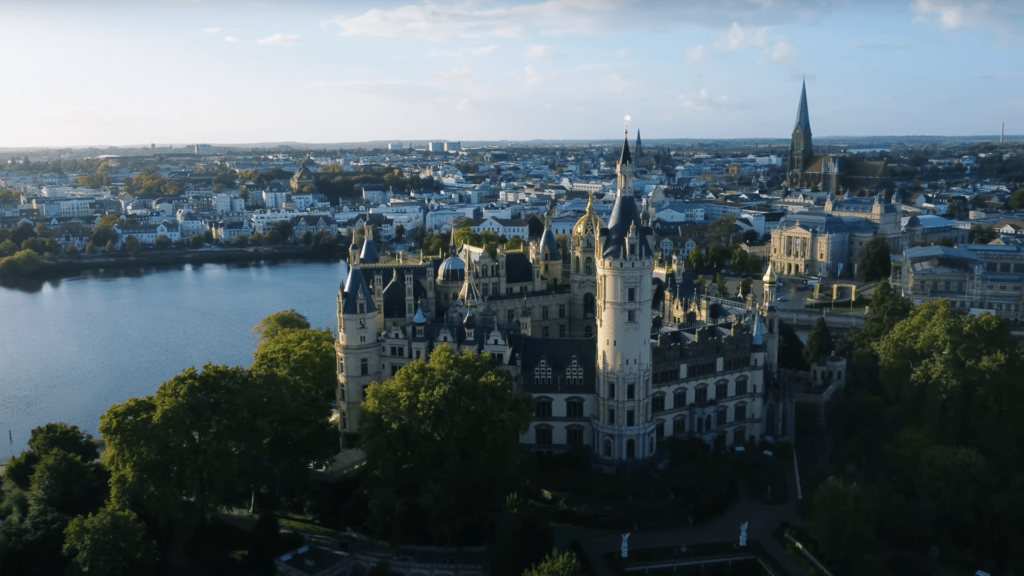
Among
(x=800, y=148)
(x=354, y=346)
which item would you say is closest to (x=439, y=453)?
(x=354, y=346)

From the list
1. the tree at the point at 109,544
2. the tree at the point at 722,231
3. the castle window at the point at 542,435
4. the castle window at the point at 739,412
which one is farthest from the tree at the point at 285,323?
the tree at the point at 722,231

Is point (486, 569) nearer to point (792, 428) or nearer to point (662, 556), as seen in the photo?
point (662, 556)

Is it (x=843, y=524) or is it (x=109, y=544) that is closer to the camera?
(x=109, y=544)

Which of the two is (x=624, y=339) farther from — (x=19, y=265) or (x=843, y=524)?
(x=19, y=265)

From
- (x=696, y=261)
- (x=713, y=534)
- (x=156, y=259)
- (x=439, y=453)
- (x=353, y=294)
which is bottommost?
(x=713, y=534)

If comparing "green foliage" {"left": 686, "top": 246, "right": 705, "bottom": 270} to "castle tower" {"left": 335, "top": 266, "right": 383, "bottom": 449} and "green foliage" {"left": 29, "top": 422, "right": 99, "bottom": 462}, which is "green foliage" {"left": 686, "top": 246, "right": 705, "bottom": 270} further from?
"green foliage" {"left": 29, "top": 422, "right": 99, "bottom": 462}

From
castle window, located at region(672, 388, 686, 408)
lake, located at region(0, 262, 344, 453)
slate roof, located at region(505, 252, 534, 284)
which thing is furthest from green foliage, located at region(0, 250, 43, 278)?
castle window, located at region(672, 388, 686, 408)
